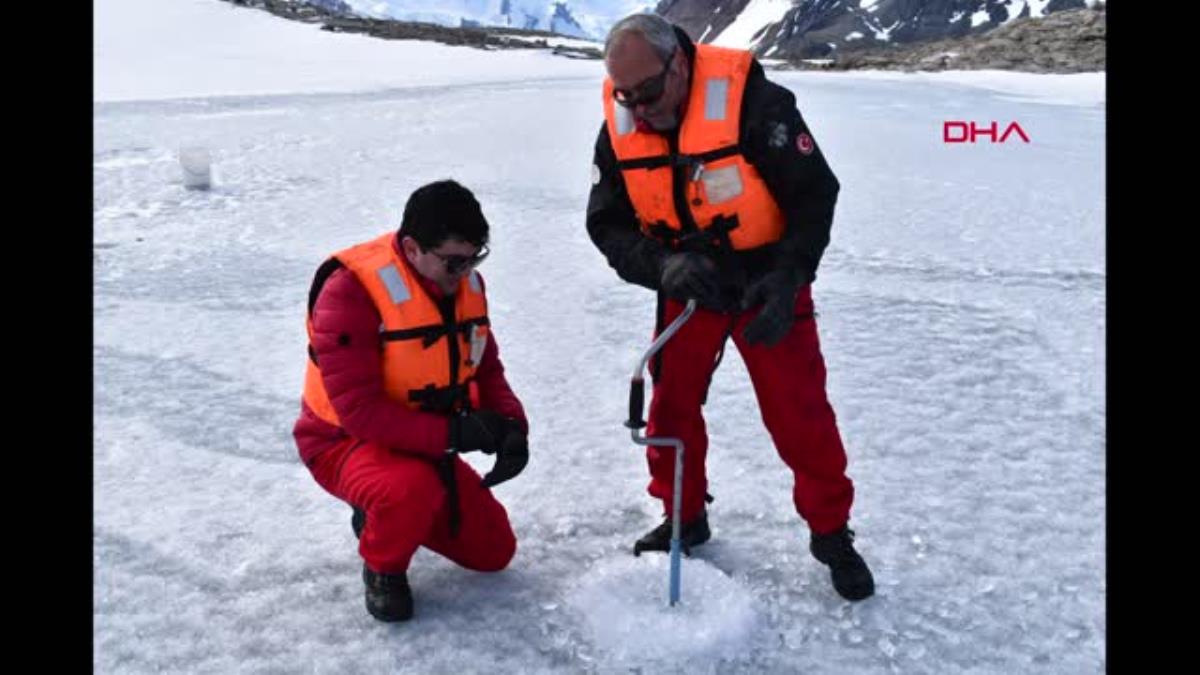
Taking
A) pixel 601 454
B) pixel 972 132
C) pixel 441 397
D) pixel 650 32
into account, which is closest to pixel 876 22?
pixel 972 132

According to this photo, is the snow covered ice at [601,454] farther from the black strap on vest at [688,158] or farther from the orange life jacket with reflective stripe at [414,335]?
the black strap on vest at [688,158]

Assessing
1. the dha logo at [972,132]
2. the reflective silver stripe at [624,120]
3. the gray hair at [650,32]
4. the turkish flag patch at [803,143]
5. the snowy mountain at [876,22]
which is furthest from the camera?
the snowy mountain at [876,22]

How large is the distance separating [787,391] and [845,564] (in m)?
0.53

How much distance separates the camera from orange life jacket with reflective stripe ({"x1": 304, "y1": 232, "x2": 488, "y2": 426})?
2.58 meters

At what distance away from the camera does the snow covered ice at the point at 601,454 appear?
8.41 ft

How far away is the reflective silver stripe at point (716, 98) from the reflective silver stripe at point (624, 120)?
22cm

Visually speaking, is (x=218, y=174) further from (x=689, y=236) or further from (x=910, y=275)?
(x=689, y=236)

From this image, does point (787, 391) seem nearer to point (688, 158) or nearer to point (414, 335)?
point (688, 158)

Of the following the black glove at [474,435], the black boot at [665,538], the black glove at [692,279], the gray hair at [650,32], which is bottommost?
the black boot at [665,538]

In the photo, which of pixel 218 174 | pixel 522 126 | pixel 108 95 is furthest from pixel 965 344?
pixel 108 95

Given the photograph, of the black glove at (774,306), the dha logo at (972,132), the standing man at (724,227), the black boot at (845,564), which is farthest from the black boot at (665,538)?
the dha logo at (972,132)

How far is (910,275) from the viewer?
227 inches

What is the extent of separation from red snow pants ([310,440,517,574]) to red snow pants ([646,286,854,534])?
625mm
